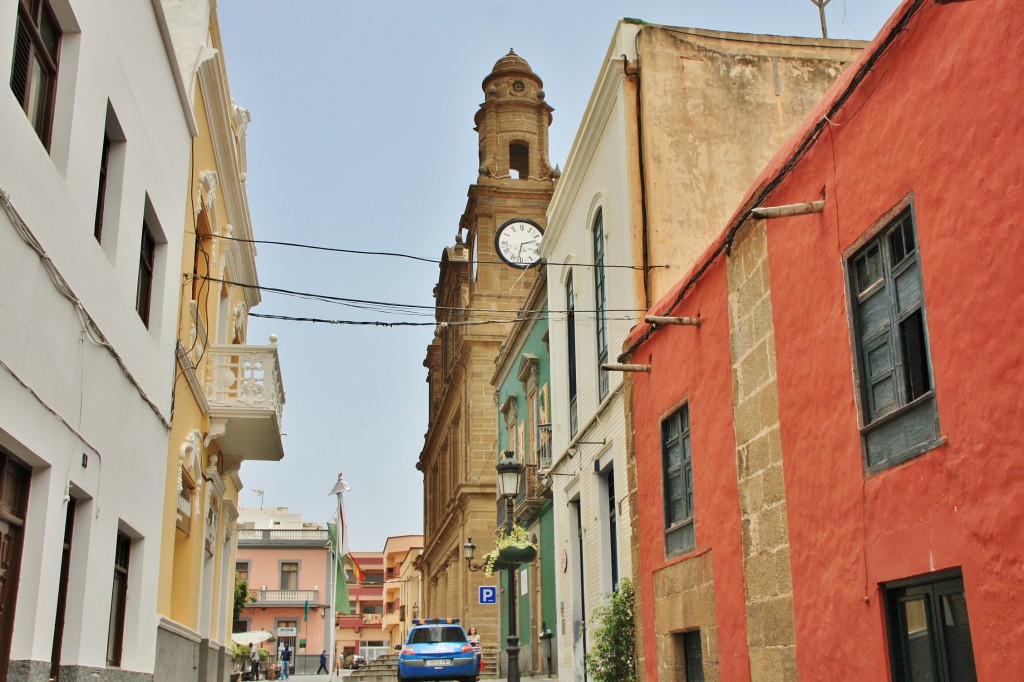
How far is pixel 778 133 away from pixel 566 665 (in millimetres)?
9008

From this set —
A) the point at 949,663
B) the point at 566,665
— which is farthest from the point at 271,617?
the point at 949,663

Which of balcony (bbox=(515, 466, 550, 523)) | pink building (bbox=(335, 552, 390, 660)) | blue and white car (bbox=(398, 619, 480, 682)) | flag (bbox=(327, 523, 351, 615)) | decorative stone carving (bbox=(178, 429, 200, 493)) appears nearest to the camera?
decorative stone carving (bbox=(178, 429, 200, 493))

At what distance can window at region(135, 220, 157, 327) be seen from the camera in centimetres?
1062

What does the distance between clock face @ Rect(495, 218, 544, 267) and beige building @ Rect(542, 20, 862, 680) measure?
19.8 meters

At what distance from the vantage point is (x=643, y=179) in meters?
15.3

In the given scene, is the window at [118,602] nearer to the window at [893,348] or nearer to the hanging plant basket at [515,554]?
the window at [893,348]

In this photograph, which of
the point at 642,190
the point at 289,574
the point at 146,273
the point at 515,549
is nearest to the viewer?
the point at 146,273

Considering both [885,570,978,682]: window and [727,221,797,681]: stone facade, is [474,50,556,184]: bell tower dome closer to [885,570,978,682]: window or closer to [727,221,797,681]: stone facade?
[727,221,797,681]: stone facade

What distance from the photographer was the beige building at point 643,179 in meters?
15.1

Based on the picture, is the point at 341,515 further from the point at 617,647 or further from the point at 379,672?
the point at 617,647

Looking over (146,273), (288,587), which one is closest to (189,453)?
(146,273)

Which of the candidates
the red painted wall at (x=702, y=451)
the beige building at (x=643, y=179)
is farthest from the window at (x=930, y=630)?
the beige building at (x=643, y=179)

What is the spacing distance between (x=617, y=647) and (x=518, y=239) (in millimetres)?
26186

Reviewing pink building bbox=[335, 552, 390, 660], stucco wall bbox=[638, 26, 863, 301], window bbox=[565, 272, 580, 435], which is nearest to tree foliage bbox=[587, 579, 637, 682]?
stucco wall bbox=[638, 26, 863, 301]
